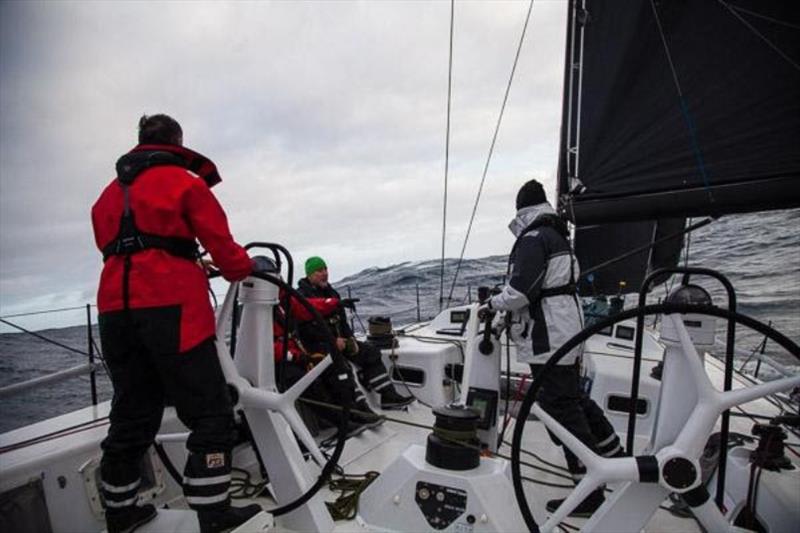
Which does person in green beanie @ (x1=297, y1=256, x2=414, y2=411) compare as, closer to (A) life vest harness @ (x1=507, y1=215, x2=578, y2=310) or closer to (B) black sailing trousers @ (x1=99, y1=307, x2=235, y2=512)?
(A) life vest harness @ (x1=507, y1=215, x2=578, y2=310)

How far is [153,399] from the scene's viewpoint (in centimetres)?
181

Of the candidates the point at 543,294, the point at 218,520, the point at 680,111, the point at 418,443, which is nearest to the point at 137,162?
the point at 218,520

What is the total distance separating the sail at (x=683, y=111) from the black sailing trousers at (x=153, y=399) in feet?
6.91

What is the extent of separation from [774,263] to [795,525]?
1483 cm

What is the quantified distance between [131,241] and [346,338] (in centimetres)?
Answer: 196

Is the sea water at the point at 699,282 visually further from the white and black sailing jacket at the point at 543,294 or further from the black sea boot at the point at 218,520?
the black sea boot at the point at 218,520

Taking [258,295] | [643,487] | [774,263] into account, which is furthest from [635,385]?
[774,263]

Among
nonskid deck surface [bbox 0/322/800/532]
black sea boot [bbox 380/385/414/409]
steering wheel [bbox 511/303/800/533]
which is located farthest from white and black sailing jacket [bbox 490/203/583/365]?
black sea boot [bbox 380/385/414/409]

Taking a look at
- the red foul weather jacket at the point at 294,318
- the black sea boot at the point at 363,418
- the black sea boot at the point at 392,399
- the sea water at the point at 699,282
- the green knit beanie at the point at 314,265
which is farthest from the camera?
the sea water at the point at 699,282

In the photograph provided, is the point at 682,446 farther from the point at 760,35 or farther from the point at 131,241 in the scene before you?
the point at 760,35

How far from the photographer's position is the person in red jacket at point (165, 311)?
1.60 metres

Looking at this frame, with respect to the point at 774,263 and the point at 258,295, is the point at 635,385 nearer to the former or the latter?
the point at 258,295

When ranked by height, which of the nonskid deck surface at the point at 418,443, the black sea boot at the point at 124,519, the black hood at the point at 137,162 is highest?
the black hood at the point at 137,162

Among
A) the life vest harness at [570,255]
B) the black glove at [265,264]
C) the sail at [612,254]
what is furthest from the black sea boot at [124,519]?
the sail at [612,254]
